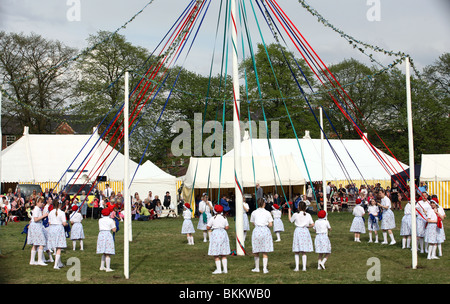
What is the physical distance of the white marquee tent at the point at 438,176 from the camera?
2750 centimetres

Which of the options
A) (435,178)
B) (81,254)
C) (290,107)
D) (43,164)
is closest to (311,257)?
(81,254)

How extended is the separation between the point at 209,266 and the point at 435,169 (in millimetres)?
19696

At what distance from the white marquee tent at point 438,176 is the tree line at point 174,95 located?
8193 millimetres

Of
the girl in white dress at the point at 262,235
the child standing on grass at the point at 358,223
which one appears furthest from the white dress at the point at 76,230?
the child standing on grass at the point at 358,223

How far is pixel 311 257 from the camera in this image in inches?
521

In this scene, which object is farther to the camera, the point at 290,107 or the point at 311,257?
the point at 290,107

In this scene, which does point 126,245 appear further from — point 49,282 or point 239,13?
point 239,13

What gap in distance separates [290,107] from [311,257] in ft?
90.4

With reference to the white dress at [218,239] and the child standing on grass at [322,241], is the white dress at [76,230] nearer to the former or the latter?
the white dress at [218,239]

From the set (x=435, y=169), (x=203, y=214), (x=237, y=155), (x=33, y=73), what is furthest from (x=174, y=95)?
(x=237, y=155)

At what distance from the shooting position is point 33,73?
1521 inches

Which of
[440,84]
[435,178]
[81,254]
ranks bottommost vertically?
[81,254]
